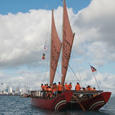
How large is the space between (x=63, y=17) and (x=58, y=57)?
6.88 metres

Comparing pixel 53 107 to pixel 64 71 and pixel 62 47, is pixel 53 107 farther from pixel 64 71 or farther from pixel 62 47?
pixel 62 47

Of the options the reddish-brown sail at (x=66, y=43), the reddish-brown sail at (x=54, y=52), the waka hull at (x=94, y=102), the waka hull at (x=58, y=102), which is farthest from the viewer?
the reddish-brown sail at (x=54, y=52)

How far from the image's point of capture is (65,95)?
25.8m

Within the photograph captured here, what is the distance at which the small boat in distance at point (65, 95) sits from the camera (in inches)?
1061

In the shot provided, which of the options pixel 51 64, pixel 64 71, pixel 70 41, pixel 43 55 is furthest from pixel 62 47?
pixel 43 55

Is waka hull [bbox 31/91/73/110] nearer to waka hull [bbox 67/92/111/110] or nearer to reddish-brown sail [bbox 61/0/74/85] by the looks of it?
waka hull [bbox 67/92/111/110]

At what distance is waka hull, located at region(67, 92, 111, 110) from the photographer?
1072 inches

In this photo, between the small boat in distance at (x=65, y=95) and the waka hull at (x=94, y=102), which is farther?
the waka hull at (x=94, y=102)

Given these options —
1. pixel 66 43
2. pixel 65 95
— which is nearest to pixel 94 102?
pixel 65 95

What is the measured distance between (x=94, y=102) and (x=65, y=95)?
4.73m

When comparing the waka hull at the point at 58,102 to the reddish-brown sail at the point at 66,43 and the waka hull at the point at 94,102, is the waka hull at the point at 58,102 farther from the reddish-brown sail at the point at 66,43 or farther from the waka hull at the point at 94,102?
Answer: the reddish-brown sail at the point at 66,43

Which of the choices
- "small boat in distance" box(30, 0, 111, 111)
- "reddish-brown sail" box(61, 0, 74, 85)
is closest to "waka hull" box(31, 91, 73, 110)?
"small boat in distance" box(30, 0, 111, 111)

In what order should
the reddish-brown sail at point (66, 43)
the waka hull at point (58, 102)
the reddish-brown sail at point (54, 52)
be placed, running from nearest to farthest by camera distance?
1. the waka hull at point (58, 102)
2. the reddish-brown sail at point (66, 43)
3. the reddish-brown sail at point (54, 52)

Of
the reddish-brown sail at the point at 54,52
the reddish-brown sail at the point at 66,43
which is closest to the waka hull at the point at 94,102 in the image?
the reddish-brown sail at the point at 66,43
